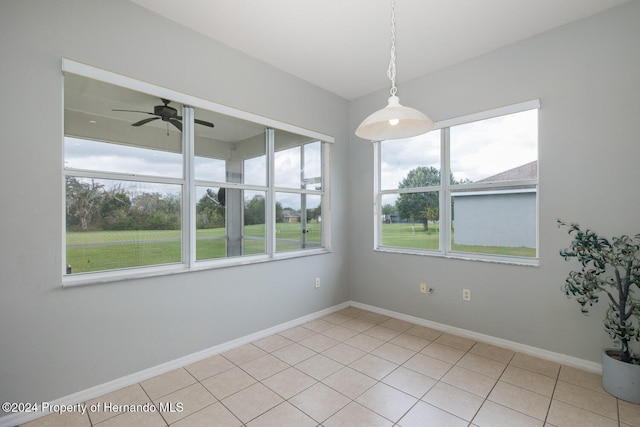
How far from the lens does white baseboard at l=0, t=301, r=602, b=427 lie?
1.95m

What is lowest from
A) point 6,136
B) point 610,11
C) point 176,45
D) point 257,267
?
point 257,267

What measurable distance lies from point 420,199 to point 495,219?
84 centimetres

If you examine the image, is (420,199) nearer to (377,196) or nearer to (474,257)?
(377,196)

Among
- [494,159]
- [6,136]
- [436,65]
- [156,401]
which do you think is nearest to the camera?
[6,136]

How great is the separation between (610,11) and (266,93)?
304cm

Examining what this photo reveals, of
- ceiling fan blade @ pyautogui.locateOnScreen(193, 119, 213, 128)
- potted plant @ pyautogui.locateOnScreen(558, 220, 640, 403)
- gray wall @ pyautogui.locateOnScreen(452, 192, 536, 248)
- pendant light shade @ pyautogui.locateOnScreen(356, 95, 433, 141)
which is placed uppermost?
ceiling fan blade @ pyautogui.locateOnScreen(193, 119, 213, 128)

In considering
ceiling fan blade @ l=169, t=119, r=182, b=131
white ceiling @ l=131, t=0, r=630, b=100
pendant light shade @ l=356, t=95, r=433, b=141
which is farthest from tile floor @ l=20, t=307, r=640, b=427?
white ceiling @ l=131, t=0, r=630, b=100

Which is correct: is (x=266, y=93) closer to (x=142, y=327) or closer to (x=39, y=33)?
(x=39, y=33)

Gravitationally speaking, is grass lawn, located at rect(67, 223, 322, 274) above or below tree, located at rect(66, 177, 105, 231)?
below

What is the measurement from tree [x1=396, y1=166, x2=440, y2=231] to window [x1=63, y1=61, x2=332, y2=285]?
1403mm

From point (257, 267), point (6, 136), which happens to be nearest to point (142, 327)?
point (257, 267)

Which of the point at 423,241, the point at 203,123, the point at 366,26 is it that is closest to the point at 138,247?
the point at 203,123

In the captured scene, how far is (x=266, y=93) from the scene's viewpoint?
10.3 feet

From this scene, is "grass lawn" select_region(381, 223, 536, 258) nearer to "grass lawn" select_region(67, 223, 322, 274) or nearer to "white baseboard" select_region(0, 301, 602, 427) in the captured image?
"white baseboard" select_region(0, 301, 602, 427)
